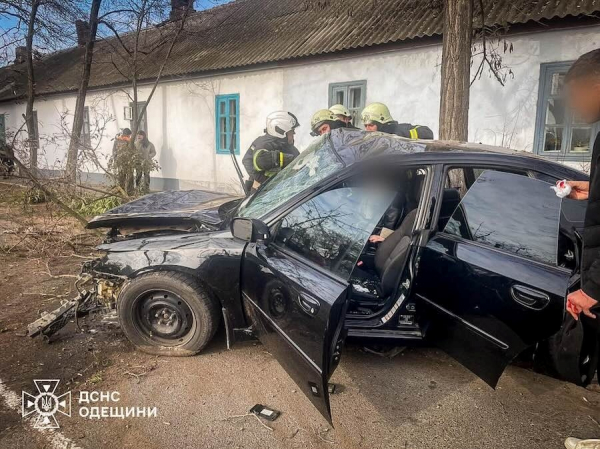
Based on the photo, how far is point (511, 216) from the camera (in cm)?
259

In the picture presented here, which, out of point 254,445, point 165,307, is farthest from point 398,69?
point 254,445

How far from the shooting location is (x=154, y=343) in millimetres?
3287

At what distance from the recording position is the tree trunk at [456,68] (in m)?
5.44

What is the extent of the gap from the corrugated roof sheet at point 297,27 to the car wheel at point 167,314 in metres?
5.74

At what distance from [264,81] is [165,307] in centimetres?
952

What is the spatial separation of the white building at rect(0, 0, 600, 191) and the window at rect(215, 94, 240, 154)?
39mm

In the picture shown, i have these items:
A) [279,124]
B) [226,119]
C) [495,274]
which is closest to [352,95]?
[226,119]

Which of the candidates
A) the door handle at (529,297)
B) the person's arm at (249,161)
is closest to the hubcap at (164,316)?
the door handle at (529,297)

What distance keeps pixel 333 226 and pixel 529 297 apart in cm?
117

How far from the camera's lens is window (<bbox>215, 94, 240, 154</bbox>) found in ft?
40.8

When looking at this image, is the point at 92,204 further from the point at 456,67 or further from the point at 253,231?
the point at 456,67

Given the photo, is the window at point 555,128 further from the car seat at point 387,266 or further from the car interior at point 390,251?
the car seat at point 387,266

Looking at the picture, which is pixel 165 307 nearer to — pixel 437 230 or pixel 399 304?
pixel 399 304

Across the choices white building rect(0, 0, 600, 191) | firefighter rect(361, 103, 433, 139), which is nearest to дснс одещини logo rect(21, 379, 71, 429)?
firefighter rect(361, 103, 433, 139)
